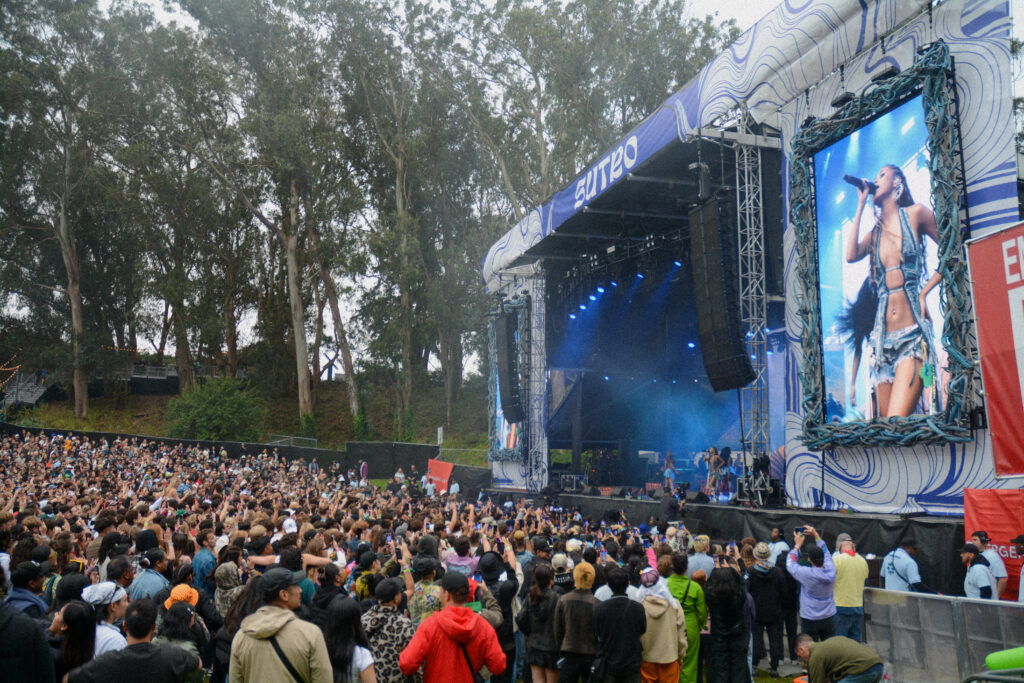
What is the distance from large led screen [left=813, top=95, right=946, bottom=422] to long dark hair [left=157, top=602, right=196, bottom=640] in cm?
807

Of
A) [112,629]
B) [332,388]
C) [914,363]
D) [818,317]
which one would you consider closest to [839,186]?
[818,317]

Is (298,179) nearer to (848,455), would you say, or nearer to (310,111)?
(310,111)

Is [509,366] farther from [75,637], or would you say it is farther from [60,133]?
[60,133]

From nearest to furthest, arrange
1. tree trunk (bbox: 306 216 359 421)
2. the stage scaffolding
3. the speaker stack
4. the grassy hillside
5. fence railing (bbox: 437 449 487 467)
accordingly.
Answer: the speaker stack < the stage scaffolding < fence railing (bbox: 437 449 487 467) < tree trunk (bbox: 306 216 359 421) < the grassy hillside

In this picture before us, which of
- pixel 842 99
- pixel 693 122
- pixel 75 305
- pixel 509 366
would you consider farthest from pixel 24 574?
pixel 75 305

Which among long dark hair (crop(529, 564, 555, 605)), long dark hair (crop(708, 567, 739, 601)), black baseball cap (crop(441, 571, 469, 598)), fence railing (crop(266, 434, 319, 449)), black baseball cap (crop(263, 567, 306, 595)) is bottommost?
long dark hair (crop(708, 567, 739, 601))

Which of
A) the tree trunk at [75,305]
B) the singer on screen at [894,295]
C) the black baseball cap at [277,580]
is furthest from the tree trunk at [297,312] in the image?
the black baseball cap at [277,580]

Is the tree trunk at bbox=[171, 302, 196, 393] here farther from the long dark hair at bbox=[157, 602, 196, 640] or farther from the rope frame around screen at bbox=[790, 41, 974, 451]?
the long dark hair at bbox=[157, 602, 196, 640]

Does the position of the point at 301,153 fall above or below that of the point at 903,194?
above

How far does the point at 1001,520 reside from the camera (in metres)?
7.37

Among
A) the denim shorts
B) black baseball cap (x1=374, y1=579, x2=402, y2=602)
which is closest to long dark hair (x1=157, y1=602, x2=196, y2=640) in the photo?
black baseball cap (x1=374, y1=579, x2=402, y2=602)

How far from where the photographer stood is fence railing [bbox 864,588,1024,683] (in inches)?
180

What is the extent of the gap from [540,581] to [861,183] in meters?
7.57

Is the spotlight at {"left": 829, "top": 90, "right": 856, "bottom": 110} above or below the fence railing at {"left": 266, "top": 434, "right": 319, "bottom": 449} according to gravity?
above
